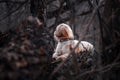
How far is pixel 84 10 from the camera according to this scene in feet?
24.4

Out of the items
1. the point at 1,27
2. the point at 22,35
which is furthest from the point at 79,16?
the point at 22,35

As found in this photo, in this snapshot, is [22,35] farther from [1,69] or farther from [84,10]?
[84,10]

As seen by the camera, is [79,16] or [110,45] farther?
[79,16]

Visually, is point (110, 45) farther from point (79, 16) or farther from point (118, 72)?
point (79, 16)

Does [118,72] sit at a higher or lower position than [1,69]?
lower

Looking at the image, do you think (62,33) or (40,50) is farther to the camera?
(62,33)

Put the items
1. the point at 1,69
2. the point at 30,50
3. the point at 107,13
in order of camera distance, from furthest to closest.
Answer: the point at 107,13
the point at 30,50
the point at 1,69

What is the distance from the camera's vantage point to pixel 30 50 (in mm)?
1887

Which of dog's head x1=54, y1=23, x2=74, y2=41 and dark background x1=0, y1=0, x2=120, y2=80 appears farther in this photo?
dog's head x1=54, y1=23, x2=74, y2=41

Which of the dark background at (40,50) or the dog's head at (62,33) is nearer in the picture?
the dark background at (40,50)

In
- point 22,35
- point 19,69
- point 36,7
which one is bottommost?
point 19,69

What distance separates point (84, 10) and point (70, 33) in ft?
6.21

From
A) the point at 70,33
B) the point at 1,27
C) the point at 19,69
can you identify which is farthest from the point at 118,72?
the point at 1,27

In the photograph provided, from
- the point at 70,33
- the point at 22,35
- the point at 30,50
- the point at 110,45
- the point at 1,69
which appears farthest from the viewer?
the point at 70,33
